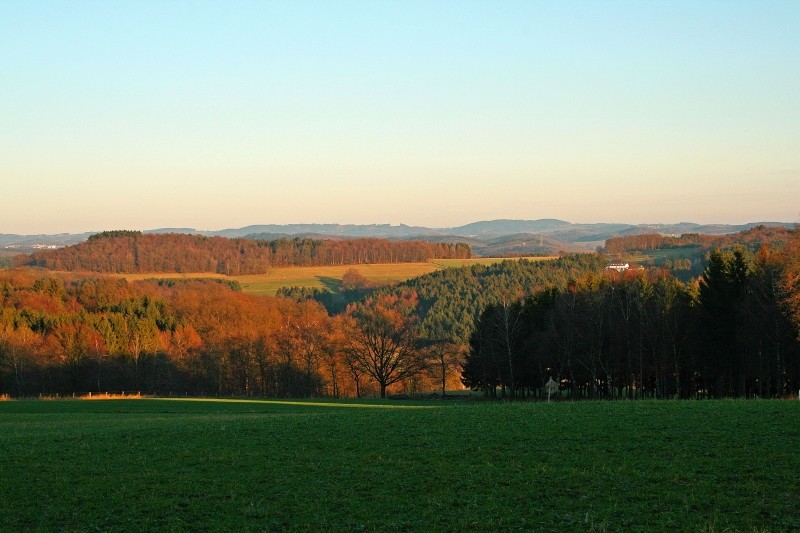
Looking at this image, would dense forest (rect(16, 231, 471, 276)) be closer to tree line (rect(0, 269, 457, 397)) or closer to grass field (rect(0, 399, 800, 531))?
tree line (rect(0, 269, 457, 397))

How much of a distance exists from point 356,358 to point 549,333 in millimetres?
24518

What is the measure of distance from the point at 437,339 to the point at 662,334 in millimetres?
45308

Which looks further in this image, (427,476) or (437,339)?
(437,339)

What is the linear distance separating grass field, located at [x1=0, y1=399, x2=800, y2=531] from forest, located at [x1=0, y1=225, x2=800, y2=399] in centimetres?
2869

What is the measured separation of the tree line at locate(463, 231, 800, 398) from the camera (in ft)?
168

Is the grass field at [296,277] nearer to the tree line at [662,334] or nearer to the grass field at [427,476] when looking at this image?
the tree line at [662,334]

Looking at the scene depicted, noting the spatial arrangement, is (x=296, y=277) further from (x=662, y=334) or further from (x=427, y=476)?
(x=427, y=476)

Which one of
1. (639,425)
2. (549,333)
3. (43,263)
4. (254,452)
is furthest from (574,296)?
(43,263)

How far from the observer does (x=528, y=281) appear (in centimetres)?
15050

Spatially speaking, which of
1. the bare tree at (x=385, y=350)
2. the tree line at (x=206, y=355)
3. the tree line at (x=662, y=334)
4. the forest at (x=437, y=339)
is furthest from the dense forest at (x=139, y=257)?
the tree line at (x=662, y=334)

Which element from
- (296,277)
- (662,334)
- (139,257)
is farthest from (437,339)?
(139,257)

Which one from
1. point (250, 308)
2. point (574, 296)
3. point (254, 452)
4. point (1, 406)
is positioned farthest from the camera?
point (250, 308)

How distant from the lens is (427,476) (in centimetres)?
1820

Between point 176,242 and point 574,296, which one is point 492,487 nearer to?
point 574,296
